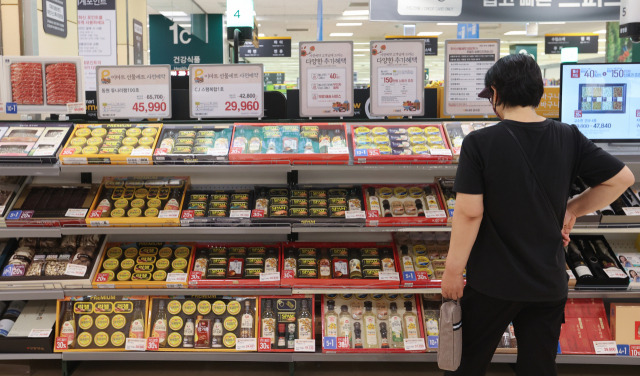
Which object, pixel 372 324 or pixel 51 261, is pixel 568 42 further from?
pixel 51 261

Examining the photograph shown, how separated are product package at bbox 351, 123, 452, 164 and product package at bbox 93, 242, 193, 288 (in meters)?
1.27

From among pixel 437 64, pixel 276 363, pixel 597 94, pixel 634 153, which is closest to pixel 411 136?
pixel 597 94

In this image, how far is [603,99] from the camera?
10.5ft

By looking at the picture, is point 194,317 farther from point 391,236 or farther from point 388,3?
point 388,3

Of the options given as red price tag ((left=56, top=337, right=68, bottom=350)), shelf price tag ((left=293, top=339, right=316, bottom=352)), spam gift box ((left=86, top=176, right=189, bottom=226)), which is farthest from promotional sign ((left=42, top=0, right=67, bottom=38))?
shelf price tag ((left=293, top=339, right=316, bottom=352))

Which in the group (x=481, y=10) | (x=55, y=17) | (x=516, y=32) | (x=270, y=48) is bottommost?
(x=55, y=17)

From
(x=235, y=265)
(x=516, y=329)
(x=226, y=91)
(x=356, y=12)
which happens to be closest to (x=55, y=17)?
(x=226, y=91)

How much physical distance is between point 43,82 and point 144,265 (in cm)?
132

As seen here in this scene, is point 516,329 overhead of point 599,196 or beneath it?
beneath

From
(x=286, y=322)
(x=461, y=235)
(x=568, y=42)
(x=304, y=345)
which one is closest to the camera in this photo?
(x=461, y=235)

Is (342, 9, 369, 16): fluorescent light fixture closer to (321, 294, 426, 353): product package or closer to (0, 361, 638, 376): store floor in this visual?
(321, 294, 426, 353): product package

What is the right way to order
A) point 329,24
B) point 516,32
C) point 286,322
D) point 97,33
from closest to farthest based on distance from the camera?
point 286,322 < point 97,33 < point 329,24 < point 516,32

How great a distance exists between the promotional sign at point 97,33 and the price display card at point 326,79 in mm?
5294

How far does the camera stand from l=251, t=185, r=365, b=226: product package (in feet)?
10.4
